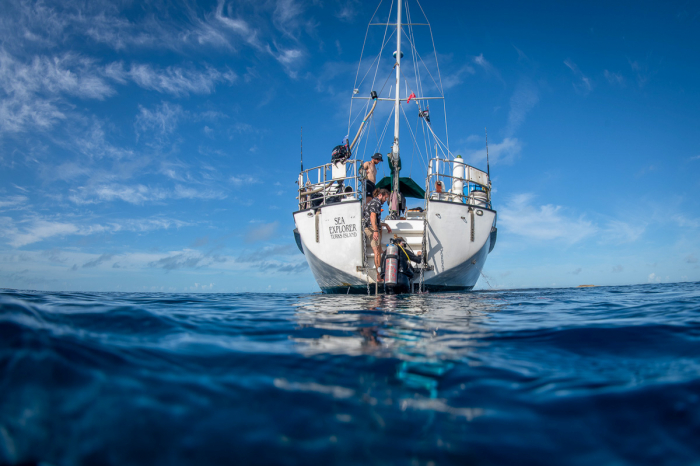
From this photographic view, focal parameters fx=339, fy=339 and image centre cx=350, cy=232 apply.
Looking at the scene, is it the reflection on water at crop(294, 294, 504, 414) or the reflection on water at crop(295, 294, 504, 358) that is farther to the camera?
the reflection on water at crop(295, 294, 504, 358)

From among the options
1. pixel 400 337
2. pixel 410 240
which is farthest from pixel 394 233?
pixel 400 337

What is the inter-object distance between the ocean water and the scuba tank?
590 centimetres

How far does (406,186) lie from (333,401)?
11792 millimetres

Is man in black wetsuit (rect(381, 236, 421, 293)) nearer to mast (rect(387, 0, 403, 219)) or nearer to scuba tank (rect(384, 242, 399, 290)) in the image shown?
scuba tank (rect(384, 242, 399, 290))

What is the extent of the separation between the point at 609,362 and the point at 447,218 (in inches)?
288

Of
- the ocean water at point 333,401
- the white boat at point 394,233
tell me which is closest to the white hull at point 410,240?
the white boat at point 394,233

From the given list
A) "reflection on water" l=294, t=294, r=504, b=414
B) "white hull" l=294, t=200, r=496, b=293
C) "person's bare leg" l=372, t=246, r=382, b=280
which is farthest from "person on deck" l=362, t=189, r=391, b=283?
"reflection on water" l=294, t=294, r=504, b=414

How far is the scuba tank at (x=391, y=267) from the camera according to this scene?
26.1ft

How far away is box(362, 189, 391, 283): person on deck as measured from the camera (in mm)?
8608

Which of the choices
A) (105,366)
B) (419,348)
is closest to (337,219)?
(419,348)

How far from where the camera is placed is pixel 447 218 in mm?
8859

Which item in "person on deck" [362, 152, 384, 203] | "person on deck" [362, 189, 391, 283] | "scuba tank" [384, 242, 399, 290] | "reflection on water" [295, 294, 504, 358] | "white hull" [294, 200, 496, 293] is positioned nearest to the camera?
"reflection on water" [295, 294, 504, 358]

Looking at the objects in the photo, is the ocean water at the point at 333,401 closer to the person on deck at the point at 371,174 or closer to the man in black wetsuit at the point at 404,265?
the man in black wetsuit at the point at 404,265

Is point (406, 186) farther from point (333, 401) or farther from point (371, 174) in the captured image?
point (333, 401)
